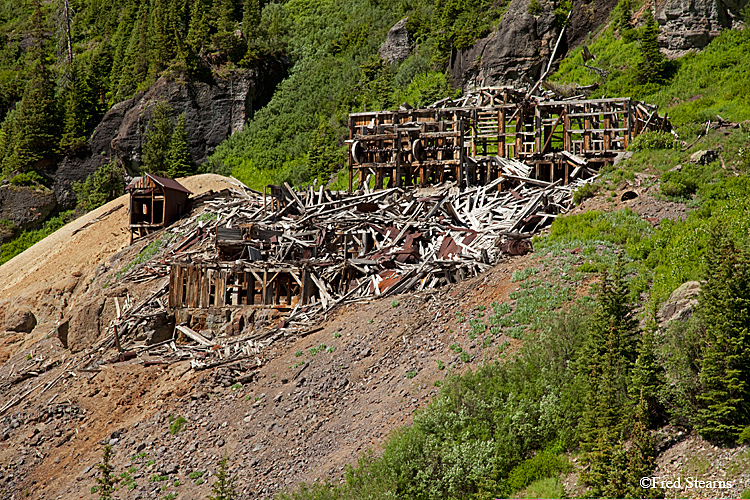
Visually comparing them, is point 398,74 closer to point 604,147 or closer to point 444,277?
point 604,147

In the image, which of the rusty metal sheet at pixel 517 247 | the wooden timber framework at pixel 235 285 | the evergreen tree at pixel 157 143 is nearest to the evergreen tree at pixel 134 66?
the evergreen tree at pixel 157 143

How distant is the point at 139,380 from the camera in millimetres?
24250

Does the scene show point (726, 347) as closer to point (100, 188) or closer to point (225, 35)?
point (100, 188)

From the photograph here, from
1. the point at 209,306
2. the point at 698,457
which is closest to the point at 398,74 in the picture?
the point at 209,306

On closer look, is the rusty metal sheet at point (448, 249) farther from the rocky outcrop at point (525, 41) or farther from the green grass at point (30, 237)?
the green grass at point (30, 237)

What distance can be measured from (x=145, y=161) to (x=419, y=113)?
25701mm

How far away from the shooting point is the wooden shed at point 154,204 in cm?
3756

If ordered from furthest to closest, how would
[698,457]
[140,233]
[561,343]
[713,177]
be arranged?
[140,233]
[713,177]
[561,343]
[698,457]

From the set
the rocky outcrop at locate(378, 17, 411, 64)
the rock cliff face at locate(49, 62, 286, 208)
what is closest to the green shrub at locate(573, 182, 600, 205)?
the rock cliff face at locate(49, 62, 286, 208)

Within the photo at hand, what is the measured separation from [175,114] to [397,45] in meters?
19.6

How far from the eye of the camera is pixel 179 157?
5441cm

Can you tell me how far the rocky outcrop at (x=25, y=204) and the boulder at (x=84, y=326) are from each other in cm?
2916

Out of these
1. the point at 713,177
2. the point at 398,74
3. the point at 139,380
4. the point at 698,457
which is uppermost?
the point at 398,74

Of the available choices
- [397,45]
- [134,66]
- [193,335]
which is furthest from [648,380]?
[134,66]
